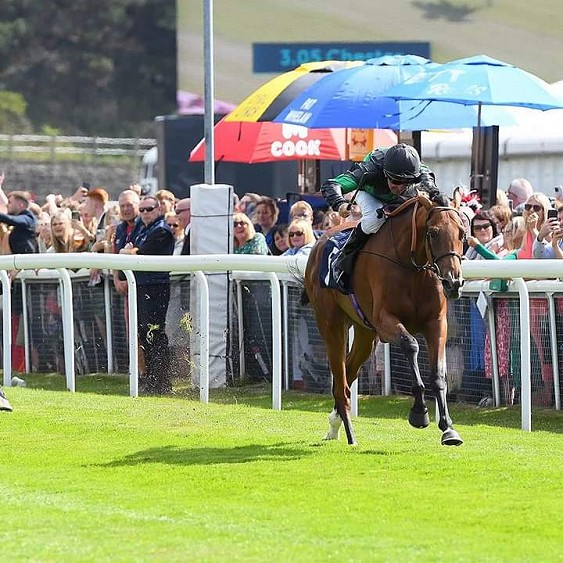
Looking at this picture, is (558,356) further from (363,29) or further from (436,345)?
(363,29)

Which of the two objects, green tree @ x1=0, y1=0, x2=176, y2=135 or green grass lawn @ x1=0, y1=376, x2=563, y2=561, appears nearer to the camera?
green grass lawn @ x1=0, y1=376, x2=563, y2=561

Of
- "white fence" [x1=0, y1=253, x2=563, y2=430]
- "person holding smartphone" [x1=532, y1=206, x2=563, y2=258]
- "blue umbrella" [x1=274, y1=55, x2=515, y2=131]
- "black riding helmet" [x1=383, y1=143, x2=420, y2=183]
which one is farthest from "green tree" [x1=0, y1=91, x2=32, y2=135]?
"black riding helmet" [x1=383, y1=143, x2=420, y2=183]

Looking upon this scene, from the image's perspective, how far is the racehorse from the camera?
888cm

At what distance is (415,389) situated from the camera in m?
8.86

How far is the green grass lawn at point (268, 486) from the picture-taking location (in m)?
6.51

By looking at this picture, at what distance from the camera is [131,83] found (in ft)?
187

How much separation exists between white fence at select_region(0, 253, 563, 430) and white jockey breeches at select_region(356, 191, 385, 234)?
1.23 meters

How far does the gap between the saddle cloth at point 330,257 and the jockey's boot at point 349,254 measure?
0.28 ft

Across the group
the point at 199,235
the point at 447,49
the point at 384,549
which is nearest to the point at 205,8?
the point at 199,235

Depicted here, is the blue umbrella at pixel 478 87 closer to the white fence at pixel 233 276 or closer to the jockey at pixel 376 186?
the white fence at pixel 233 276

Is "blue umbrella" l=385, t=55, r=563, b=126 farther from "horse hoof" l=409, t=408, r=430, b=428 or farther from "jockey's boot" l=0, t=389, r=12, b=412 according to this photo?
"horse hoof" l=409, t=408, r=430, b=428

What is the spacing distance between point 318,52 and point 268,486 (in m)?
22.7

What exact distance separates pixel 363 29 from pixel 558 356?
20865 millimetres

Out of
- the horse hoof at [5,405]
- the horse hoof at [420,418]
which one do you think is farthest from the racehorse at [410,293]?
the horse hoof at [5,405]
